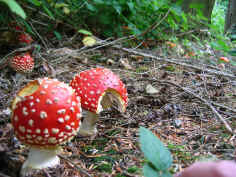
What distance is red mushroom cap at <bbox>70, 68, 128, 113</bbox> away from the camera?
6.97 feet

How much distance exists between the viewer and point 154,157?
1205mm

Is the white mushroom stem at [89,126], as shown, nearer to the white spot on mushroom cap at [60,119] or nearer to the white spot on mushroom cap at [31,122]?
the white spot on mushroom cap at [60,119]

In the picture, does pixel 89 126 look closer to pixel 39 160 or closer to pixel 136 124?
pixel 136 124

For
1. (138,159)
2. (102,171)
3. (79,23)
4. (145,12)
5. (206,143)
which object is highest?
(145,12)

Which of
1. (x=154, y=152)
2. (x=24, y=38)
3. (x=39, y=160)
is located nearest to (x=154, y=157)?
(x=154, y=152)

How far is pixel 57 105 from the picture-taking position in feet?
5.31

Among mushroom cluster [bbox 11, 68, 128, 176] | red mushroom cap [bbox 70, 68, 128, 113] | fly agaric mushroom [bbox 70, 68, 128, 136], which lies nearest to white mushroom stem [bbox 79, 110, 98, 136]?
fly agaric mushroom [bbox 70, 68, 128, 136]

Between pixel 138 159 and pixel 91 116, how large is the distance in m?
0.78

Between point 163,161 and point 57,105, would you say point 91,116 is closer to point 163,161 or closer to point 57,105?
point 57,105

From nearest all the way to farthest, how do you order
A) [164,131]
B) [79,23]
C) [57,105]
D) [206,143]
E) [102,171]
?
[57,105]
[102,171]
[206,143]
[164,131]
[79,23]

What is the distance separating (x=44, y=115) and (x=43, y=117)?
2cm

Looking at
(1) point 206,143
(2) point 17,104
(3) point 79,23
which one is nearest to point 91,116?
(2) point 17,104

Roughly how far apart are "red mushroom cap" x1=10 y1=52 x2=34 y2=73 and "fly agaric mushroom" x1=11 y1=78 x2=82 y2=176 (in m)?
1.80

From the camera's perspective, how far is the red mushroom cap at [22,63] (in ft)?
10.8
